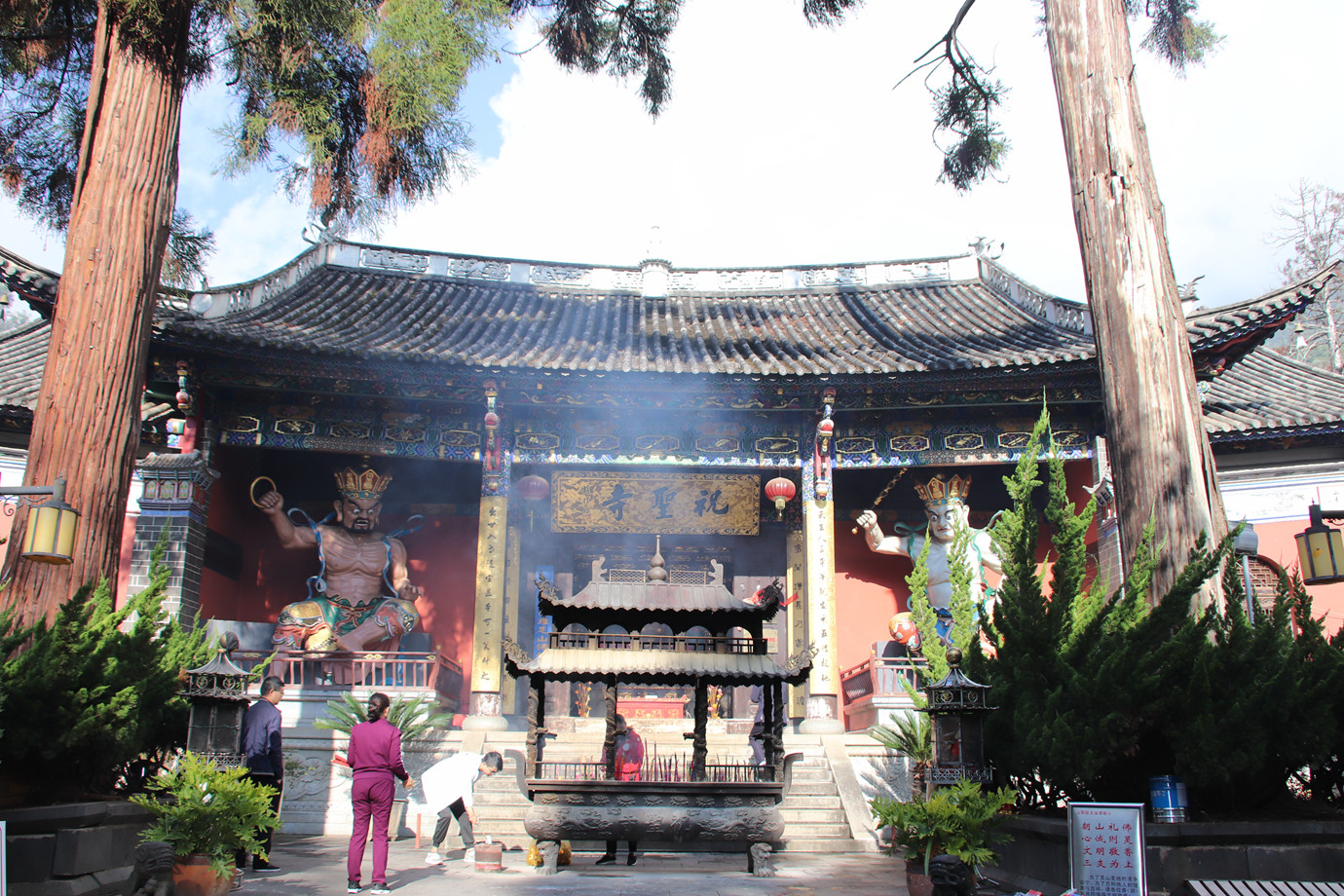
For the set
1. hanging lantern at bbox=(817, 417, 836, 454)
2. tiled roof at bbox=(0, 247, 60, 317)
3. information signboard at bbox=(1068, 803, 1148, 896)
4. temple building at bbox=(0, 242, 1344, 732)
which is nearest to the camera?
information signboard at bbox=(1068, 803, 1148, 896)

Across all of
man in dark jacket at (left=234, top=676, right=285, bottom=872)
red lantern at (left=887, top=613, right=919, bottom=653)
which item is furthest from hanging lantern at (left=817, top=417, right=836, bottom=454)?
man in dark jacket at (left=234, top=676, right=285, bottom=872)

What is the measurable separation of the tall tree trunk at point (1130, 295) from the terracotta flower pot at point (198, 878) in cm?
512

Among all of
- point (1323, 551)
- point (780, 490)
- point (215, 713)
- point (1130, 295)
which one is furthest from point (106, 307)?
point (1323, 551)

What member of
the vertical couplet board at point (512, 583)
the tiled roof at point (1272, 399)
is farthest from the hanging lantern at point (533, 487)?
the tiled roof at point (1272, 399)

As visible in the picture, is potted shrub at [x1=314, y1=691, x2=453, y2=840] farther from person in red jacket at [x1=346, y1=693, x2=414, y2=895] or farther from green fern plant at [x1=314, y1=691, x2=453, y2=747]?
person in red jacket at [x1=346, y1=693, x2=414, y2=895]

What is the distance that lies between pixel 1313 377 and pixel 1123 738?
1058 centimetres

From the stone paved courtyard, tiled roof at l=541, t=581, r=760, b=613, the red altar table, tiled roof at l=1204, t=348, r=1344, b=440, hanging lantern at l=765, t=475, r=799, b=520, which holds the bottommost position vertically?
the stone paved courtyard

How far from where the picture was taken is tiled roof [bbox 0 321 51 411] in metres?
11.0

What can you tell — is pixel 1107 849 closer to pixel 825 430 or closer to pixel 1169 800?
pixel 1169 800

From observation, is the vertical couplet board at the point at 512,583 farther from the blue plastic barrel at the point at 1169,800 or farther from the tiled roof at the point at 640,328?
the blue plastic barrel at the point at 1169,800

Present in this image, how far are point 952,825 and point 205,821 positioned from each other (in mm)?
3666

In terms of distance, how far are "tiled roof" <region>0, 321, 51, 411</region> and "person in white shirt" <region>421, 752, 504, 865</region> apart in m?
6.77

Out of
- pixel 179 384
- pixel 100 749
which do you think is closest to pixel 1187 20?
pixel 100 749

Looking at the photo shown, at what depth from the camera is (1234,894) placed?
4094 mm
